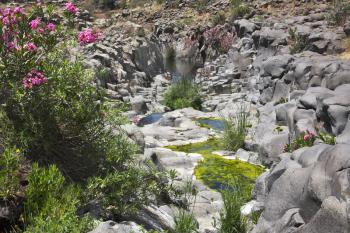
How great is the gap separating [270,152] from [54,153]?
6.75 meters

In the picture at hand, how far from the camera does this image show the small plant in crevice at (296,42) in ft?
74.6

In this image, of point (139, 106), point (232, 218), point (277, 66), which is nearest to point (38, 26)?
point (232, 218)

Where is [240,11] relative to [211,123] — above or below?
above

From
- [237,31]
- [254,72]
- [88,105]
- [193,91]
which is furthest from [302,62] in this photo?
[237,31]

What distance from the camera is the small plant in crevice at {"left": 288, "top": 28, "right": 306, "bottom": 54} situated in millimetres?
22750

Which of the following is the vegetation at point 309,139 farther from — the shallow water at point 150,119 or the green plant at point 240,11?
the green plant at point 240,11

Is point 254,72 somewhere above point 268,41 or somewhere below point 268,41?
below

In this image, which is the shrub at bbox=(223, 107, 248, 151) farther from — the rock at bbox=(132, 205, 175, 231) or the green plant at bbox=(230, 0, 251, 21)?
the green plant at bbox=(230, 0, 251, 21)

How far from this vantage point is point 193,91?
2117 centimetres

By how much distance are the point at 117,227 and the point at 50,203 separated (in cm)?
100

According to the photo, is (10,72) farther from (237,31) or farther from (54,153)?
(237,31)

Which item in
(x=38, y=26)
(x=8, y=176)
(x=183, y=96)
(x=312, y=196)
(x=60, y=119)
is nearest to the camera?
(x=8, y=176)

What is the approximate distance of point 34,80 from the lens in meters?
6.35

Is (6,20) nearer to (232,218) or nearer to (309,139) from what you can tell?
(232,218)
